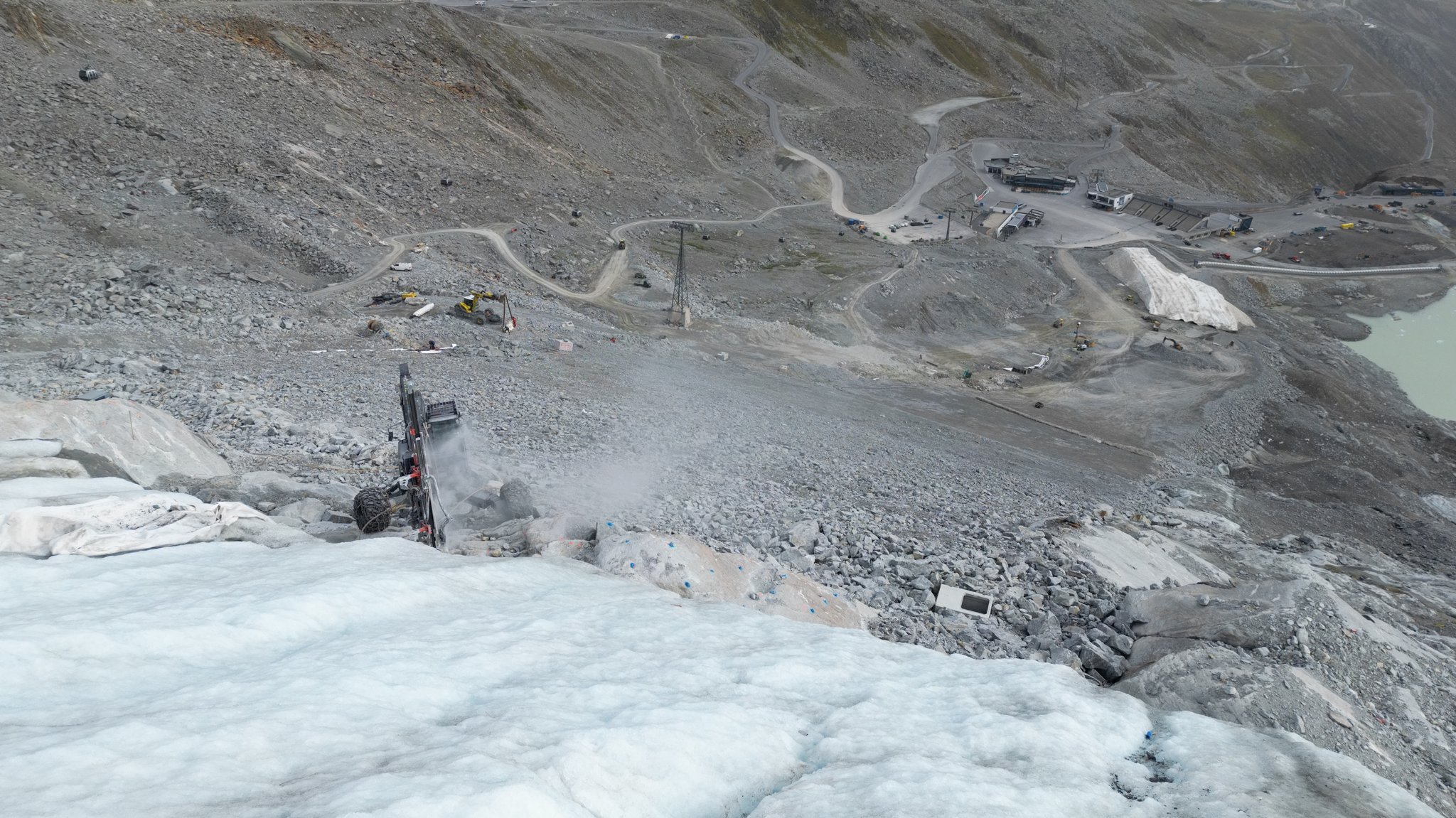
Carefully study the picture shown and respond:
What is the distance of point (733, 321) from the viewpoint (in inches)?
1922

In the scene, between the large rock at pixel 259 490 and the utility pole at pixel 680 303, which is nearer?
the large rock at pixel 259 490

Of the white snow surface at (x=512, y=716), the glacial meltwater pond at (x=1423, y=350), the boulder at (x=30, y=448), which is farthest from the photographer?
the glacial meltwater pond at (x=1423, y=350)

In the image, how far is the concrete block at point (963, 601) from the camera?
20.0m

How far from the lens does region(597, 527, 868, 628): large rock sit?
16.5 m

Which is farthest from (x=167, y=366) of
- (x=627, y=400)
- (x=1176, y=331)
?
(x=1176, y=331)

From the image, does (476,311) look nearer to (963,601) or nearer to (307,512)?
(307,512)

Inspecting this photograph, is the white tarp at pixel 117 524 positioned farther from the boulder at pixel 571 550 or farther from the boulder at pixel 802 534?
the boulder at pixel 802 534

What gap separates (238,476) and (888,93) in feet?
319

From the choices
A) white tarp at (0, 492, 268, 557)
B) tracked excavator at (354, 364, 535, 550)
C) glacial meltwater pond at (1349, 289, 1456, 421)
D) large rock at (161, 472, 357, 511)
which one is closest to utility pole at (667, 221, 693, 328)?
tracked excavator at (354, 364, 535, 550)

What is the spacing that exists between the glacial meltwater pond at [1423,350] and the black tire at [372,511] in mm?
65406

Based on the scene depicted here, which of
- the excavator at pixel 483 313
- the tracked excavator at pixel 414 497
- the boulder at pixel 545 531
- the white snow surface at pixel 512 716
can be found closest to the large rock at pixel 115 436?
the tracked excavator at pixel 414 497

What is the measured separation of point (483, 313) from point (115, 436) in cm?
2245

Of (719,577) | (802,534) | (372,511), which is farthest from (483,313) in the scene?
(719,577)

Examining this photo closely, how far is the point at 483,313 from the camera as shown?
3966cm
